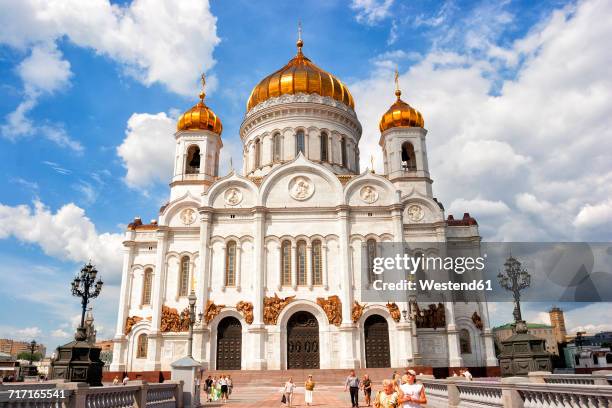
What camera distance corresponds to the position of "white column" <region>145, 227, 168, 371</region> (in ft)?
95.6

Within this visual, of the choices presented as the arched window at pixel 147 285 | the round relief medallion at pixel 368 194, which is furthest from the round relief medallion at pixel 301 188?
the arched window at pixel 147 285

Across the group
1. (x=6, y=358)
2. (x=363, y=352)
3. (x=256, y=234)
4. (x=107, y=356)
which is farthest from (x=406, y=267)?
(x=107, y=356)

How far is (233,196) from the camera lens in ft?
105

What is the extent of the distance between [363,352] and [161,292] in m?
12.8

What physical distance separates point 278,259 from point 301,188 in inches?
198

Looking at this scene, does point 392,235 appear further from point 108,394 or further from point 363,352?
point 108,394

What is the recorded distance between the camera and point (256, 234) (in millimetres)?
30484

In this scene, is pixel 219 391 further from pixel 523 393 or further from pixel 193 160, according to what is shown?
pixel 193 160

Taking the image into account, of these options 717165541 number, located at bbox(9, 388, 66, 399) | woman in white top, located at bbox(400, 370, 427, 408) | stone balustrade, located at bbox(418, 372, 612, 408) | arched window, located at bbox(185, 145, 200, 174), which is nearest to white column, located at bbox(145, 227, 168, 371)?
arched window, located at bbox(185, 145, 200, 174)

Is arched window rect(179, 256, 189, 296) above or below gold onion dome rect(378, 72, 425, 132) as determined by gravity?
below

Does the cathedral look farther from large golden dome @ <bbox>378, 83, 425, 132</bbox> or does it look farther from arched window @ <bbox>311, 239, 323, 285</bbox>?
large golden dome @ <bbox>378, 83, 425, 132</bbox>

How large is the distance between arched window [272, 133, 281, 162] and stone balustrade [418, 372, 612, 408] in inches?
952

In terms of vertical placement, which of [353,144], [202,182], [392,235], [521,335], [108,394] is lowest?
[108,394]

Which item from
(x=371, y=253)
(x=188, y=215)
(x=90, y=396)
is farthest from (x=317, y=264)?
(x=90, y=396)
